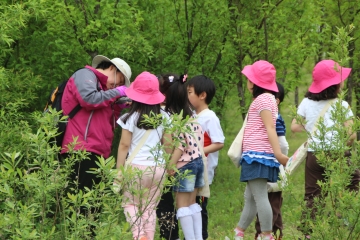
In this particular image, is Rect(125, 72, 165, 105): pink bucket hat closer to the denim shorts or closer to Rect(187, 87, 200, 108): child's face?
the denim shorts

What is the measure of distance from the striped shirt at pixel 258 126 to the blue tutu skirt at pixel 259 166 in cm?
6

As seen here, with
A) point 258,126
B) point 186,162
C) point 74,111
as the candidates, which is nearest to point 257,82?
point 258,126

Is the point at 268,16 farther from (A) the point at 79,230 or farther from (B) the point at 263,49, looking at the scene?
(A) the point at 79,230

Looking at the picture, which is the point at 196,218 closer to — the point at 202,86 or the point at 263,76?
the point at 202,86

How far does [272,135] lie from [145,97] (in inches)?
46.0

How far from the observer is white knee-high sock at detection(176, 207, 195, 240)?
18.7 ft

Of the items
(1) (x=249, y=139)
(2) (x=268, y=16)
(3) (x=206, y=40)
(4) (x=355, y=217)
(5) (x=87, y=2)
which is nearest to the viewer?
(4) (x=355, y=217)

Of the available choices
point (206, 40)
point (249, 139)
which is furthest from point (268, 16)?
point (249, 139)

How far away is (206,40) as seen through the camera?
348 inches

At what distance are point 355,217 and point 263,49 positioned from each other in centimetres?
497

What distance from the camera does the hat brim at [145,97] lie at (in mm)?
5199

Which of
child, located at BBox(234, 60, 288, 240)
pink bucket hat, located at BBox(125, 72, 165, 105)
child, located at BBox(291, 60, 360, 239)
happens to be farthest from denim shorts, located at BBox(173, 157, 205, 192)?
child, located at BBox(291, 60, 360, 239)

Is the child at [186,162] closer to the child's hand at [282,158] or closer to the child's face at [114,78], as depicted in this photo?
the child's face at [114,78]

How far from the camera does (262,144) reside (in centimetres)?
577
